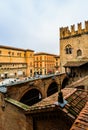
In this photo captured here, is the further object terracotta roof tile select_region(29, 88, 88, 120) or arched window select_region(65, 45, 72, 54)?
arched window select_region(65, 45, 72, 54)

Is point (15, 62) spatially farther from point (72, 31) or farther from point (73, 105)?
point (73, 105)

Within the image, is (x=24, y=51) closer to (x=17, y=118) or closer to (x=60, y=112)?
(x=17, y=118)

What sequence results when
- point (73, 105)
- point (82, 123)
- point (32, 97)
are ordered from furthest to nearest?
point (32, 97), point (73, 105), point (82, 123)

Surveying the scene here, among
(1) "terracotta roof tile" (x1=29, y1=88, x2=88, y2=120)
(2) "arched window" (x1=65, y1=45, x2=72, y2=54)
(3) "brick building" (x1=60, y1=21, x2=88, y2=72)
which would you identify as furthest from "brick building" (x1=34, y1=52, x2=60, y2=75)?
(1) "terracotta roof tile" (x1=29, y1=88, x2=88, y2=120)

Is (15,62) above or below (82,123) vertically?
above

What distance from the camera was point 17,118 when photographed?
993cm

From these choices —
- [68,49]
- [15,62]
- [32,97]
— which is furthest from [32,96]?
[15,62]

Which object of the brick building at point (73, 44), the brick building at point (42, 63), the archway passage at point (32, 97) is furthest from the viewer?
the brick building at point (42, 63)

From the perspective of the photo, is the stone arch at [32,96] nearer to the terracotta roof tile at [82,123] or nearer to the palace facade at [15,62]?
the terracotta roof tile at [82,123]

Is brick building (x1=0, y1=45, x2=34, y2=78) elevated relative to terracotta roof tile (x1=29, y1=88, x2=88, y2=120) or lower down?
elevated

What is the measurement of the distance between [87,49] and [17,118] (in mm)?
17730

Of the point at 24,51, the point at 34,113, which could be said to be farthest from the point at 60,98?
the point at 24,51

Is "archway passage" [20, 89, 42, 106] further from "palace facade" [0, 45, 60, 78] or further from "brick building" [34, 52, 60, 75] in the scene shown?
"brick building" [34, 52, 60, 75]

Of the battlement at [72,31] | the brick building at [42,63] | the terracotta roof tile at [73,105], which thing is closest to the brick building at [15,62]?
the brick building at [42,63]
